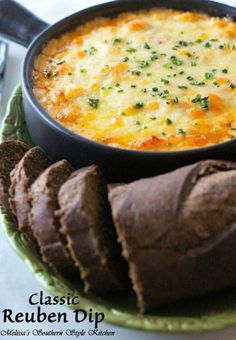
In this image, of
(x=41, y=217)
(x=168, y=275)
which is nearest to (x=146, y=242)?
(x=168, y=275)

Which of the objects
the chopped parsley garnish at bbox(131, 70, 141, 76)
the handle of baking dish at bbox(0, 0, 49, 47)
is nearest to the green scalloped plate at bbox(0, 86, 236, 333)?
the chopped parsley garnish at bbox(131, 70, 141, 76)

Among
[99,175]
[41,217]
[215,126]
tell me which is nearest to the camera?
[41,217]

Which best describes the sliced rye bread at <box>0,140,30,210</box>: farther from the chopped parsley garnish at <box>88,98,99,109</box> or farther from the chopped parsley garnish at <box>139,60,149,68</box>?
the chopped parsley garnish at <box>139,60,149,68</box>

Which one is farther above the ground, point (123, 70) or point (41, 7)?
point (123, 70)

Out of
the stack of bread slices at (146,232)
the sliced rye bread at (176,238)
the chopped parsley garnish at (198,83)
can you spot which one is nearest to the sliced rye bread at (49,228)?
the stack of bread slices at (146,232)

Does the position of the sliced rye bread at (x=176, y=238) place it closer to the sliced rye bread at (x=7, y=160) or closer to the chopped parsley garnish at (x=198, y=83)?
the sliced rye bread at (x=7, y=160)

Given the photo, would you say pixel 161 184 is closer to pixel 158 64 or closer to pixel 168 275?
pixel 168 275
